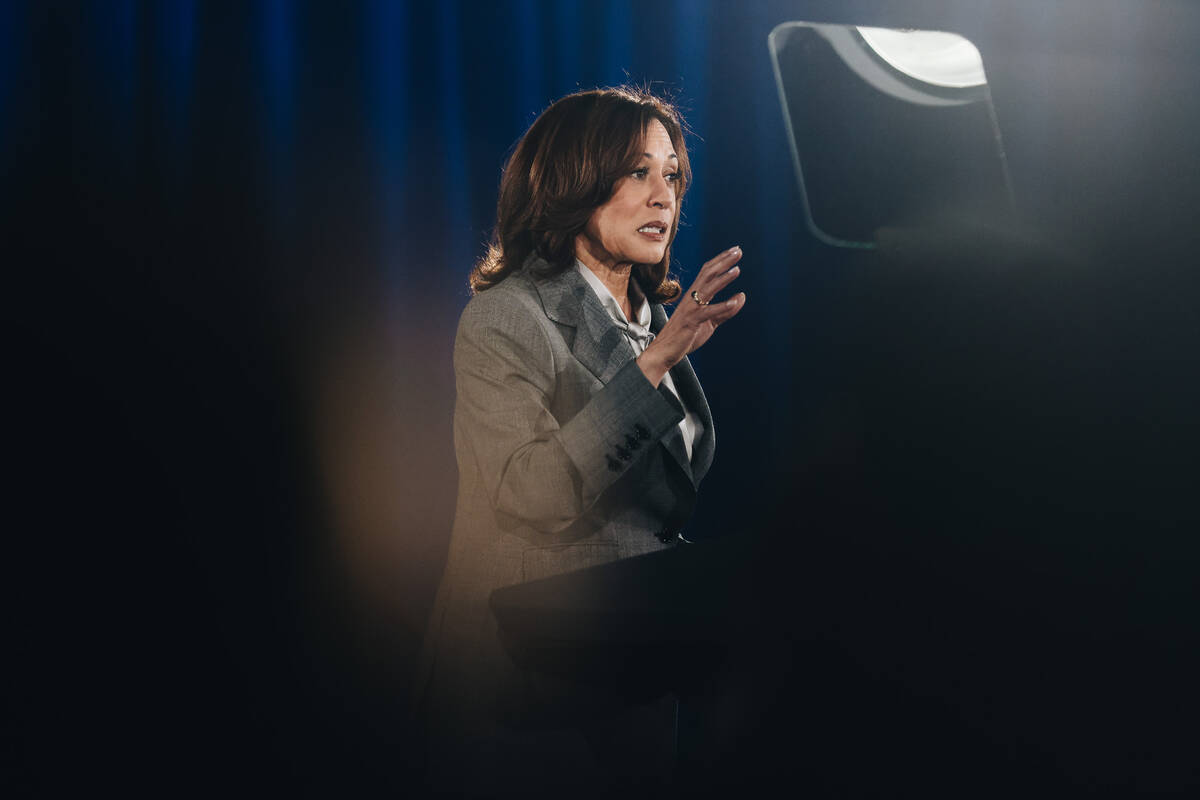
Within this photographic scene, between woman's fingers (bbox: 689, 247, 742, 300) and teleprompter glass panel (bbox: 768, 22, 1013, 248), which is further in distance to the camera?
woman's fingers (bbox: 689, 247, 742, 300)

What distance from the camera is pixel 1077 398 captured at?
381 millimetres

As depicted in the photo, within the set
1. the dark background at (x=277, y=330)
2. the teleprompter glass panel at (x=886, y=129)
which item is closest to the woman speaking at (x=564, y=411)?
the teleprompter glass panel at (x=886, y=129)

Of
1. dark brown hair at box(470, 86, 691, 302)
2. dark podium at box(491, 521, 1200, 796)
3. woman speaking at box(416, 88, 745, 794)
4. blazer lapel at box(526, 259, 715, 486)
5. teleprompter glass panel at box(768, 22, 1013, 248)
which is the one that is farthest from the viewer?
dark brown hair at box(470, 86, 691, 302)

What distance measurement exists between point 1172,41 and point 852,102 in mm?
284

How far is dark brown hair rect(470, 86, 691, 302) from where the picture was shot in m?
1.21

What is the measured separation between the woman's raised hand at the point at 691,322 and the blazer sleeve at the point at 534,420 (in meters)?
0.04

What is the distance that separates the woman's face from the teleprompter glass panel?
0.52 meters

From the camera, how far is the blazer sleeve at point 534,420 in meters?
0.91

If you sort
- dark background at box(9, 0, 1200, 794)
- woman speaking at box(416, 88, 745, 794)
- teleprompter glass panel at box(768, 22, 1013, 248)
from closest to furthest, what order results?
teleprompter glass panel at box(768, 22, 1013, 248) < woman speaking at box(416, 88, 745, 794) < dark background at box(9, 0, 1200, 794)

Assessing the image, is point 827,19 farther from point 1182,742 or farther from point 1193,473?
point 1182,742

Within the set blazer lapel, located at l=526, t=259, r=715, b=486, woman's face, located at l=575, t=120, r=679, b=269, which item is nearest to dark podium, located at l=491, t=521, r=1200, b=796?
blazer lapel, located at l=526, t=259, r=715, b=486

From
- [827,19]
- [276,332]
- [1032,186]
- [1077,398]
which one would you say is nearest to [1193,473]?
[1077,398]

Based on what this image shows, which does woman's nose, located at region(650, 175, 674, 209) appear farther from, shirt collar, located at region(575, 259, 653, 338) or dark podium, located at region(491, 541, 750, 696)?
dark podium, located at region(491, 541, 750, 696)

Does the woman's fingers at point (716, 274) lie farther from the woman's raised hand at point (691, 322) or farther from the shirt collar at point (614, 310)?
the shirt collar at point (614, 310)
